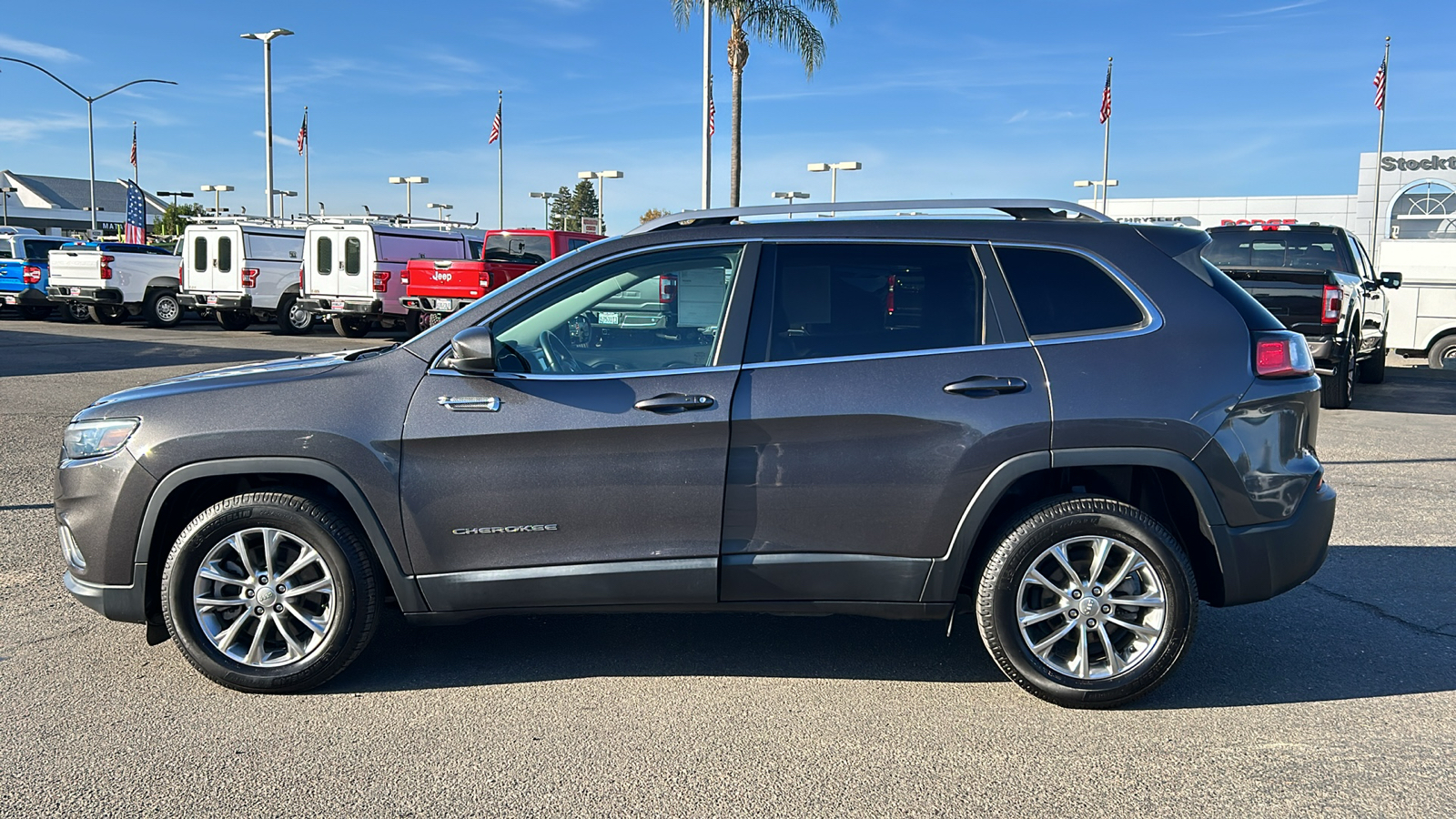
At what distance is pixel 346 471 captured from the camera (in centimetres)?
404

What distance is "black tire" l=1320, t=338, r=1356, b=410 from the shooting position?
12.6 m

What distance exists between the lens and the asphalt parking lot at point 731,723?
3.42 m

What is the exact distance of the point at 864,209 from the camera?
14.5 ft

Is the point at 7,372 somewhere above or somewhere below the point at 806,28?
below

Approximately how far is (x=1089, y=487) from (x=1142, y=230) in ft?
3.20

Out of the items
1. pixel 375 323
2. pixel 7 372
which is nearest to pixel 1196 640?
pixel 7 372

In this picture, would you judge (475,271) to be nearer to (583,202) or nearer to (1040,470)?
(1040,470)

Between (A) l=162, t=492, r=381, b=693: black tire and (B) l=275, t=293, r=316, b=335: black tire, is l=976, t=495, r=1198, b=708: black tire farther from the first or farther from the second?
(B) l=275, t=293, r=316, b=335: black tire

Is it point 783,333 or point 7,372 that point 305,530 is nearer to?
point 783,333

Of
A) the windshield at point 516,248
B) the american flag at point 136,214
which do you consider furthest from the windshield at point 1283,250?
the american flag at point 136,214

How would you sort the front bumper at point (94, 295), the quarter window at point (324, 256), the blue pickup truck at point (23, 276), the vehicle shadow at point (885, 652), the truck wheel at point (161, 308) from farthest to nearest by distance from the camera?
the blue pickup truck at point (23, 276) < the truck wheel at point (161, 308) < the front bumper at point (94, 295) < the quarter window at point (324, 256) < the vehicle shadow at point (885, 652)

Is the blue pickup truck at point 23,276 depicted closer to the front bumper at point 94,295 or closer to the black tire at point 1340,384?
the front bumper at point 94,295

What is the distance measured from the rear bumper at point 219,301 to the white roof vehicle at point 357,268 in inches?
59.0

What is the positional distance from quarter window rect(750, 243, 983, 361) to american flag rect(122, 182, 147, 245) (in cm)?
4194
